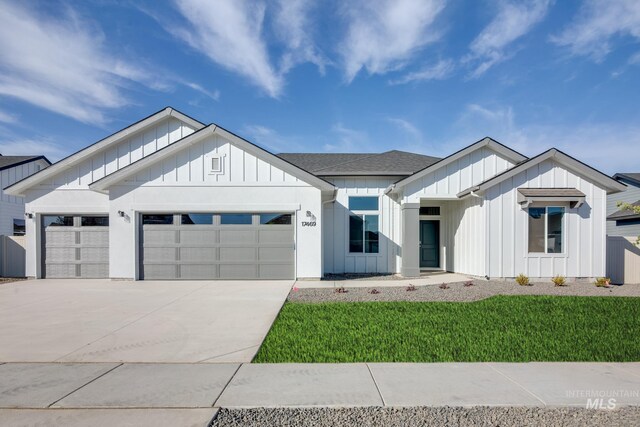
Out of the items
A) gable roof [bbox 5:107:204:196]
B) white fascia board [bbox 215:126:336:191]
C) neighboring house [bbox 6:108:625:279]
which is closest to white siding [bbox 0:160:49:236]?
gable roof [bbox 5:107:204:196]

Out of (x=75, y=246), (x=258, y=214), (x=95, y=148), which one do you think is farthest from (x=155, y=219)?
(x=95, y=148)

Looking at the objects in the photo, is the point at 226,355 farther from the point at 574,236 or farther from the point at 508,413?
the point at 574,236

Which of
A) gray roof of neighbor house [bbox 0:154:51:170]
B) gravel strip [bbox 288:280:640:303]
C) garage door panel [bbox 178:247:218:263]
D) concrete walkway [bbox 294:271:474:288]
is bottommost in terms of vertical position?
concrete walkway [bbox 294:271:474:288]

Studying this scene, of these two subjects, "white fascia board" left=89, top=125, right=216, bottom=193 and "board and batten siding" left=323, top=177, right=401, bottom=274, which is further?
→ "board and batten siding" left=323, top=177, right=401, bottom=274

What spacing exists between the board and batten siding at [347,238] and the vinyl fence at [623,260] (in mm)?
7544

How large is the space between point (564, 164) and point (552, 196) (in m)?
1.39

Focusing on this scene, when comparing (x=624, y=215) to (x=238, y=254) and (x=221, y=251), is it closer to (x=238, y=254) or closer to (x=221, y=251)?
(x=238, y=254)

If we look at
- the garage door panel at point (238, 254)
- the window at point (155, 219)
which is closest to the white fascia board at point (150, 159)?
the window at point (155, 219)

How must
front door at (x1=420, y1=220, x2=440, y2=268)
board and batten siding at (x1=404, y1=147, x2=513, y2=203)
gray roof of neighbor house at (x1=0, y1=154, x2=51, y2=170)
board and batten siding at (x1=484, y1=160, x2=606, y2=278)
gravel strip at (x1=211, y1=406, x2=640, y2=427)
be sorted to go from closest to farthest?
gravel strip at (x1=211, y1=406, x2=640, y2=427) < board and batten siding at (x1=484, y1=160, x2=606, y2=278) < board and batten siding at (x1=404, y1=147, x2=513, y2=203) < front door at (x1=420, y1=220, x2=440, y2=268) < gray roof of neighbor house at (x1=0, y1=154, x2=51, y2=170)

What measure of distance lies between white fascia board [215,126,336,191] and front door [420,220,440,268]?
550 cm

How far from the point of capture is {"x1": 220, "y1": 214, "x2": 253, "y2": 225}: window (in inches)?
478

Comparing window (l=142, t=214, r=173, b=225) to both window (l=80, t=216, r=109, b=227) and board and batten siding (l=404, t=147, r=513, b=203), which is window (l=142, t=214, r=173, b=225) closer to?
window (l=80, t=216, r=109, b=227)

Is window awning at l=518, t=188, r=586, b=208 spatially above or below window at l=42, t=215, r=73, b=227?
above

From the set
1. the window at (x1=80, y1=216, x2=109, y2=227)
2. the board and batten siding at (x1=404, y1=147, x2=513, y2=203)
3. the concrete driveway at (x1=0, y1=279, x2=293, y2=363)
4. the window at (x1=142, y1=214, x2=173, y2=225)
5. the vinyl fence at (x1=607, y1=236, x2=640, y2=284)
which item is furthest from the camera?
the window at (x1=80, y1=216, x2=109, y2=227)
